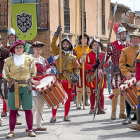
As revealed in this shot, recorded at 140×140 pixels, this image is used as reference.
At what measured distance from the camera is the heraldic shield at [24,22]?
20.5 metres

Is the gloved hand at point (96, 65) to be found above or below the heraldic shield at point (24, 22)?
below

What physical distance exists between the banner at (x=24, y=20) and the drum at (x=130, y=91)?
36.9 ft

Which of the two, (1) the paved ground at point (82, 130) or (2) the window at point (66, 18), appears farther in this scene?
(2) the window at point (66, 18)

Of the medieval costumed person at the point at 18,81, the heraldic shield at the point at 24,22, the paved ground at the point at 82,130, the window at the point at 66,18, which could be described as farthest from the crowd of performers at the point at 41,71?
the window at the point at 66,18

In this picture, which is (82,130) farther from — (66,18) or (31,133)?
(66,18)

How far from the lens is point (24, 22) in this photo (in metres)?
20.5

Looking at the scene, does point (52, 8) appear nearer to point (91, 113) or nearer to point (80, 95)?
point (80, 95)

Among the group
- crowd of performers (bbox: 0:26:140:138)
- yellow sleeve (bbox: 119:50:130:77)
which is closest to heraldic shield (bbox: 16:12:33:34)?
crowd of performers (bbox: 0:26:140:138)

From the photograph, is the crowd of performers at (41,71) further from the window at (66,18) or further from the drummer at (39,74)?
the window at (66,18)

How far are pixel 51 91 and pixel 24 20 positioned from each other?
1182cm

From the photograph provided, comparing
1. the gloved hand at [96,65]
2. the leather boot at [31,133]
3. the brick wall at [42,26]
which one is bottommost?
the leather boot at [31,133]

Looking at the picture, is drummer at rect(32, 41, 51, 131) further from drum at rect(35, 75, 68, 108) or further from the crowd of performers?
drum at rect(35, 75, 68, 108)

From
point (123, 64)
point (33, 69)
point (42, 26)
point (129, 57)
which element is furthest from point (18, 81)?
point (42, 26)

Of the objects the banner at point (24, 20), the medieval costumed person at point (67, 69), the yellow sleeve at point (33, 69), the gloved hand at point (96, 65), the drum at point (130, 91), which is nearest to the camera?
the yellow sleeve at point (33, 69)
